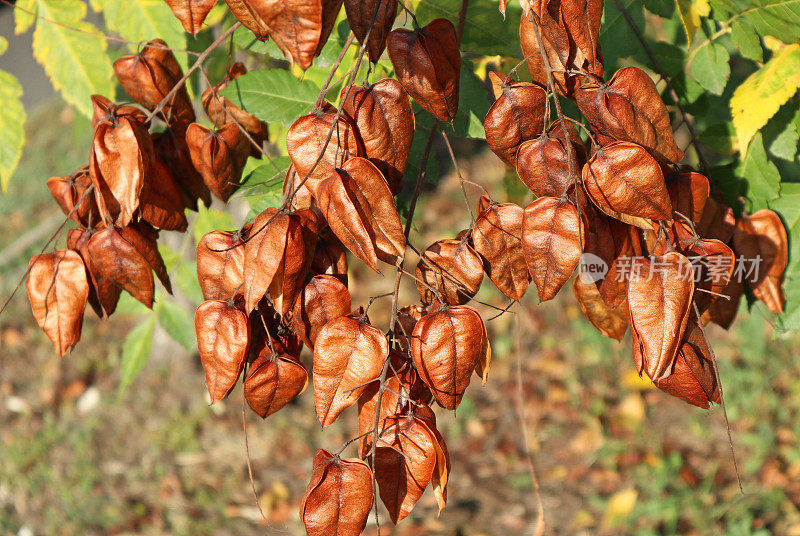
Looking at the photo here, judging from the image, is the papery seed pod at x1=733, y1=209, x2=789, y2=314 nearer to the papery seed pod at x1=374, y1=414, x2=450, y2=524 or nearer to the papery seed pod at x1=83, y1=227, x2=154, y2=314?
the papery seed pod at x1=374, y1=414, x2=450, y2=524

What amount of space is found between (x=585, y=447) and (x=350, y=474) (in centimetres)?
217

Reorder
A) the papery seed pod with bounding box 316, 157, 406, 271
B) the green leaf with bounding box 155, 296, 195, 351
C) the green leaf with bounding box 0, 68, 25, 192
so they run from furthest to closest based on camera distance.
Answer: the green leaf with bounding box 155, 296, 195, 351
the green leaf with bounding box 0, 68, 25, 192
the papery seed pod with bounding box 316, 157, 406, 271

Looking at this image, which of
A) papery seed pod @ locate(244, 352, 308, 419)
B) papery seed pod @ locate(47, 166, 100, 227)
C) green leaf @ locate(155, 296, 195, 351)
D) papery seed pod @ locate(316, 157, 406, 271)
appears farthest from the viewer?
green leaf @ locate(155, 296, 195, 351)

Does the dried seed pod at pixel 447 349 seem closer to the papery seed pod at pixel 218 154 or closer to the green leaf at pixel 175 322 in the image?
the papery seed pod at pixel 218 154

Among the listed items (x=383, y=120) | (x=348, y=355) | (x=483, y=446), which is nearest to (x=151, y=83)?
(x=383, y=120)

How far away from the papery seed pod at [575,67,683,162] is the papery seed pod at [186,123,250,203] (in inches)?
17.4

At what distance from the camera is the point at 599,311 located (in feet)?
2.89

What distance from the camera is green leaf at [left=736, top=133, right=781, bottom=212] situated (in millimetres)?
1048

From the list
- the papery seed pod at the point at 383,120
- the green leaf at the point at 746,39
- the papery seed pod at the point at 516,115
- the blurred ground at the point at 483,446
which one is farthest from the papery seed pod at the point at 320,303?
the blurred ground at the point at 483,446

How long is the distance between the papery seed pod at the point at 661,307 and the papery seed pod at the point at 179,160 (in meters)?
0.58

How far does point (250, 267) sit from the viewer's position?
703mm

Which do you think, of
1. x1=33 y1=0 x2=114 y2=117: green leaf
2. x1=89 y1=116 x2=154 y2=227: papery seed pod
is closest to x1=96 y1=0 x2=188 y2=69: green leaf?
x1=33 y1=0 x2=114 y2=117: green leaf

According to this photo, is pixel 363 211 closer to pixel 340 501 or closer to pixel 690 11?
pixel 340 501

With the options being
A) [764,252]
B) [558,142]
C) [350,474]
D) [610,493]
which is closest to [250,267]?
[350,474]
